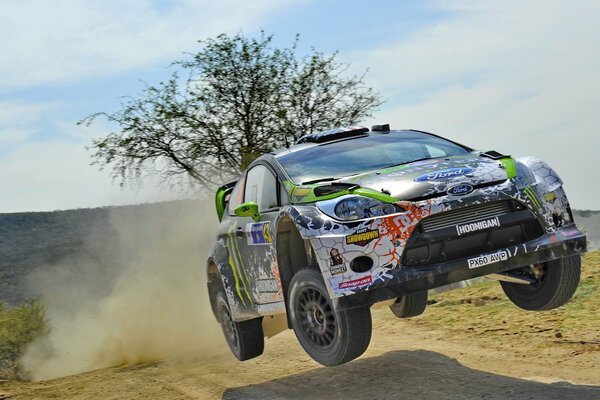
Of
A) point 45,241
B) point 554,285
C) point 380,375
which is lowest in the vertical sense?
point 380,375

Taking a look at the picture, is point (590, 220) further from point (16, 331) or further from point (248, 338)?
point (248, 338)

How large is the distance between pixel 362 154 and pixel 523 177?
143 centimetres

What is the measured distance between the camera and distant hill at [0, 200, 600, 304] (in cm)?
3167

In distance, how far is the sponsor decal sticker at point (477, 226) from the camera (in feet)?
19.9

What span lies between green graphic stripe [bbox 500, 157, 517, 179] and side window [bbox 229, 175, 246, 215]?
8.36ft

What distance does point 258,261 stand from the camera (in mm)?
7195

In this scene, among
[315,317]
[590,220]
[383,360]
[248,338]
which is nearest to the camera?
[315,317]

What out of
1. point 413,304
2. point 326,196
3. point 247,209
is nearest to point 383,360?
point 413,304

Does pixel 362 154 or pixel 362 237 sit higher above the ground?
pixel 362 154

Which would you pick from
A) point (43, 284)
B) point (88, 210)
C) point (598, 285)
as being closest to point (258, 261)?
point (598, 285)

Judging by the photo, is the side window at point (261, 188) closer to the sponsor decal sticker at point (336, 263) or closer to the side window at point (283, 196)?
the side window at point (283, 196)

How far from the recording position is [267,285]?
23.2 ft

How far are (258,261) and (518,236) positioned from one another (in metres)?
2.22

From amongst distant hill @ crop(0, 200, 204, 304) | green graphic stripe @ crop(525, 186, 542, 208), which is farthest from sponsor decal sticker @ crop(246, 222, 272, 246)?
distant hill @ crop(0, 200, 204, 304)
